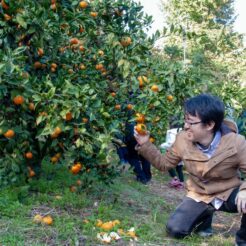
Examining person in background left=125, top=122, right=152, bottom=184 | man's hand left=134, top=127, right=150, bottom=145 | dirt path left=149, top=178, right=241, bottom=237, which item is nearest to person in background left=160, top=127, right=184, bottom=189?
dirt path left=149, top=178, right=241, bottom=237

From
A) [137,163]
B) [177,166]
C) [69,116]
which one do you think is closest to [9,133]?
[69,116]

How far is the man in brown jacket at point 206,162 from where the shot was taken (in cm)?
311

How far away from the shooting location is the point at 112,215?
3508mm

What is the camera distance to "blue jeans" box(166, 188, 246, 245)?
10.5 feet

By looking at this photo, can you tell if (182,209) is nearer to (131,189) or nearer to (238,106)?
(238,106)

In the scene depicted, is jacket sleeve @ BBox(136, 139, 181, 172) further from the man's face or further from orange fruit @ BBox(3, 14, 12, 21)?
orange fruit @ BBox(3, 14, 12, 21)

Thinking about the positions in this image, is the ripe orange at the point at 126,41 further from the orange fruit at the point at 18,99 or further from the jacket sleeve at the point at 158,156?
the orange fruit at the point at 18,99

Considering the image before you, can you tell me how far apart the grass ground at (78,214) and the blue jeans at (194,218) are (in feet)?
0.25

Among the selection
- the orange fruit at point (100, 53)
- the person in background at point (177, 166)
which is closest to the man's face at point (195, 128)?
the orange fruit at point (100, 53)

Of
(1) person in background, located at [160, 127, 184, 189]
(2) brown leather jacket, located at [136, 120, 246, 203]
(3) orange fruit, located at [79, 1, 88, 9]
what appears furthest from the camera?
(1) person in background, located at [160, 127, 184, 189]

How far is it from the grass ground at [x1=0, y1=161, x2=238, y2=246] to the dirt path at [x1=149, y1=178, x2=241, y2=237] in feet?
0.11

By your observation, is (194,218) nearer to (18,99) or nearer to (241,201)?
(241,201)

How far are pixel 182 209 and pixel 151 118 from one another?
29.5 inches

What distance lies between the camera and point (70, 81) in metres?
3.44
